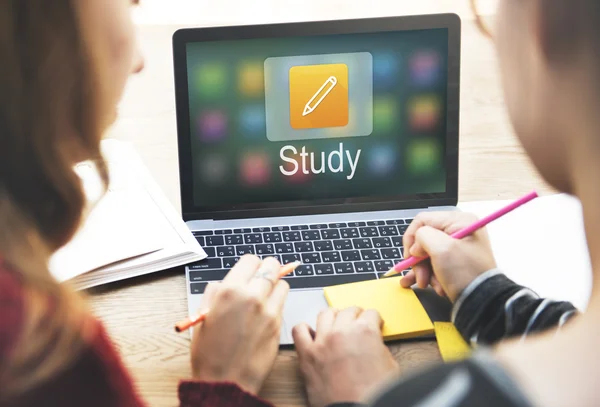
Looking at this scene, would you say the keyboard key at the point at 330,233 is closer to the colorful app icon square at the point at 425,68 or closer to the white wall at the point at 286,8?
the colorful app icon square at the point at 425,68

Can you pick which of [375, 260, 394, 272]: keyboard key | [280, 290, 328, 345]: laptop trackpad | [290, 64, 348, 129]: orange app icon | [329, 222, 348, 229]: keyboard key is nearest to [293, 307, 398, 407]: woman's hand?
[280, 290, 328, 345]: laptop trackpad

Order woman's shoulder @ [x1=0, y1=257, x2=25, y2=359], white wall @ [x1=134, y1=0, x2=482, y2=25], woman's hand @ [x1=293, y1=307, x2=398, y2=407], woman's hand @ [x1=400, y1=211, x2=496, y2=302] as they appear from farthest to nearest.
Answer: white wall @ [x1=134, y1=0, x2=482, y2=25], woman's hand @ [x1=400, y1=211, x2=496, y2=302], woman's hand @ [x1=293, y1=307, x2=398, y2=407], woman's shoulder @ [x1=0, y1=257, x2=25, y2=359]

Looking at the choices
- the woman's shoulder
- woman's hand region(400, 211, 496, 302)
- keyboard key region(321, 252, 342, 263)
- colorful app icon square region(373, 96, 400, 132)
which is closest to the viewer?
the woman's shoulder

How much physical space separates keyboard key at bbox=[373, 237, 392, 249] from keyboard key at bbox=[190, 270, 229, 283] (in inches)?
7.8

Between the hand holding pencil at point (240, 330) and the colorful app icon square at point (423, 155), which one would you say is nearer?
the hand holding pencil at point (240, 330)

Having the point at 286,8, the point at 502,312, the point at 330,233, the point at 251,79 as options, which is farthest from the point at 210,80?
the point at 286,8

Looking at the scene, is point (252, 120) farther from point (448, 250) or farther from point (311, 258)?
point (448, 250)

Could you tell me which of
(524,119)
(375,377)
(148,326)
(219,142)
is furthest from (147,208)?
(524,119)

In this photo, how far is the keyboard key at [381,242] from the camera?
1022 mm

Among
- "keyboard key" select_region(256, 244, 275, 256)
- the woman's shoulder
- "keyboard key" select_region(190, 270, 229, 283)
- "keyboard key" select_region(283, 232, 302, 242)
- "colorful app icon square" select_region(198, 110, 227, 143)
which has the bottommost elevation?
"keyboard key" select_region(190, 270, 229, 283)

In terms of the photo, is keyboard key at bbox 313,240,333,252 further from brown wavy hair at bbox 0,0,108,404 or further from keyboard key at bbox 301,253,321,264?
brown wavy hair at bbox 0,0,108,404

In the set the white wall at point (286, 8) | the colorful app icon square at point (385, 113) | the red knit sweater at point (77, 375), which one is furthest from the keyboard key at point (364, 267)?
the white wall at point (286, 8)

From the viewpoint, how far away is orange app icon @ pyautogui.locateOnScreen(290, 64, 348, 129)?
3.53ft

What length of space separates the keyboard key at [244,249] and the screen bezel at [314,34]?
78 millimetres
